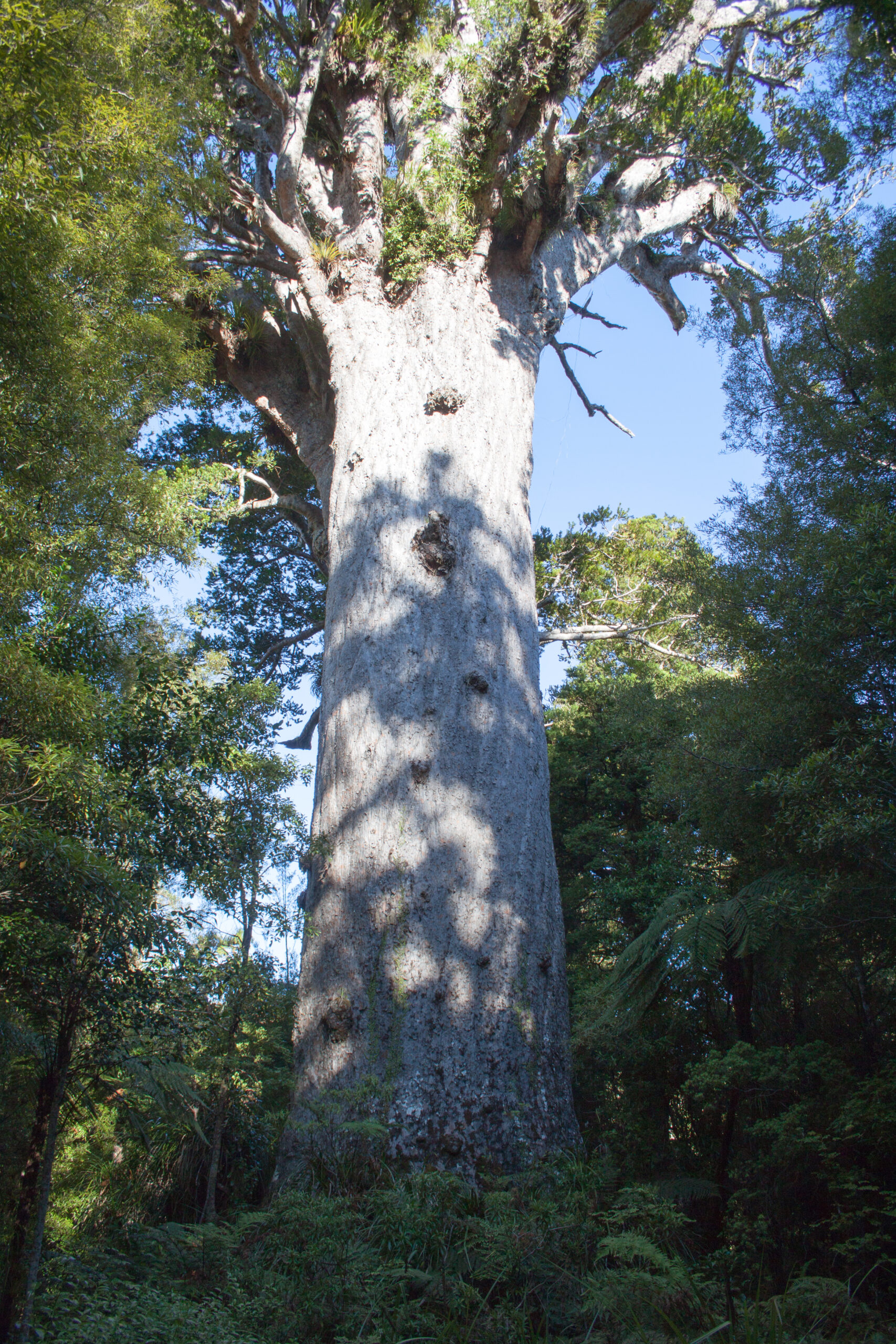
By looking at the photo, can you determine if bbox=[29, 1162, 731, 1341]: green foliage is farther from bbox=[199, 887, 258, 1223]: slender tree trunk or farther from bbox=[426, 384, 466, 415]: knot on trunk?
bbox=[426, 384, 466, 415]: knot on trunk

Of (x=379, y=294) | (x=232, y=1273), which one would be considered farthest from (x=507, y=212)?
(x=232, y=1273)

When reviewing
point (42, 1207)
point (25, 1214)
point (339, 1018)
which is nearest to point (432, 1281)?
point (339, 1018)

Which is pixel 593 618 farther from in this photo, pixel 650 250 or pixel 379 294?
pixel 379 294

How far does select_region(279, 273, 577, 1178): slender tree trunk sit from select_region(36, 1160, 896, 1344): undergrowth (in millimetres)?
655

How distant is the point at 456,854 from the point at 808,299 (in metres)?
5.99

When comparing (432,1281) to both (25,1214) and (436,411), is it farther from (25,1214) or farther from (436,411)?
(436,411)

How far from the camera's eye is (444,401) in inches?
237

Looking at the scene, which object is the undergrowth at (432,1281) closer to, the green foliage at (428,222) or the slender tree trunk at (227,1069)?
the slender tree trunk at (227,1069)

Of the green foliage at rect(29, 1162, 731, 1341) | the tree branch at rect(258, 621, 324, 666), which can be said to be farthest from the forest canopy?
the tree branch at rect(258, 621, 324, 666)

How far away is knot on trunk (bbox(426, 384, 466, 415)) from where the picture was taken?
19.7 ft

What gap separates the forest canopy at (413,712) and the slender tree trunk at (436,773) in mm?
35

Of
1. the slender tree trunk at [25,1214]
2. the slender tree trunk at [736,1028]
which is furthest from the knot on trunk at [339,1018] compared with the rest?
the slender tree trunk at [736,1028]

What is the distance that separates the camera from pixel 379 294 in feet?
22.4

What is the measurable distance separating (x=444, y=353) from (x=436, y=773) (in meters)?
3.49
